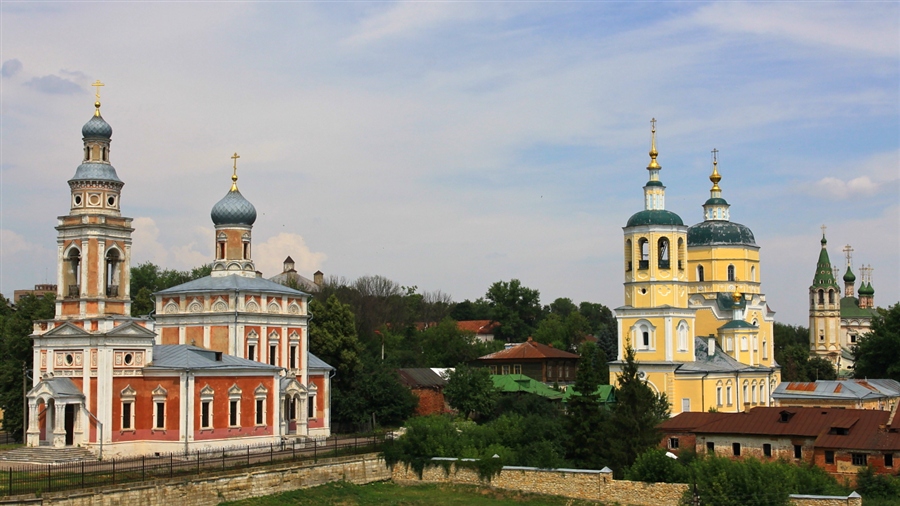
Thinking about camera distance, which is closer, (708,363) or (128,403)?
(128,403)

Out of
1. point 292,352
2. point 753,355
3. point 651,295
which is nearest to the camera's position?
point 292,352

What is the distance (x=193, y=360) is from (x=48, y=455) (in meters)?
5.55

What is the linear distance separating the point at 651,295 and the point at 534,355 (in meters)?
18.9

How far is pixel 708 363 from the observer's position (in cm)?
5128

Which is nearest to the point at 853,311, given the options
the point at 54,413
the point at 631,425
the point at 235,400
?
the point at 631,425

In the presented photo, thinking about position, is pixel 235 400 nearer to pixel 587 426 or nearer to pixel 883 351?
pixel 587 426

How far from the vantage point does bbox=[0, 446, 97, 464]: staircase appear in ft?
111

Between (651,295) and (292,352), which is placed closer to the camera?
(292,352)

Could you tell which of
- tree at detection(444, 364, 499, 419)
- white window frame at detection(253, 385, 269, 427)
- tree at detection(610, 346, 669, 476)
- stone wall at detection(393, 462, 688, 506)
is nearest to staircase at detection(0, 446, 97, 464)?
white window frame at detection(253, 385, 269, 427)

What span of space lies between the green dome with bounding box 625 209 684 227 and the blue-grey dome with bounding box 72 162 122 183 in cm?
2438

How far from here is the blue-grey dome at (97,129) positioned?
1483 inches

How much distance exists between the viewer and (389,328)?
3258 inches

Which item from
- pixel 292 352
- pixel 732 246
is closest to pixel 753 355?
pixel 732 246

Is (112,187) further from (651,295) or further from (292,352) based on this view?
(651,295)
